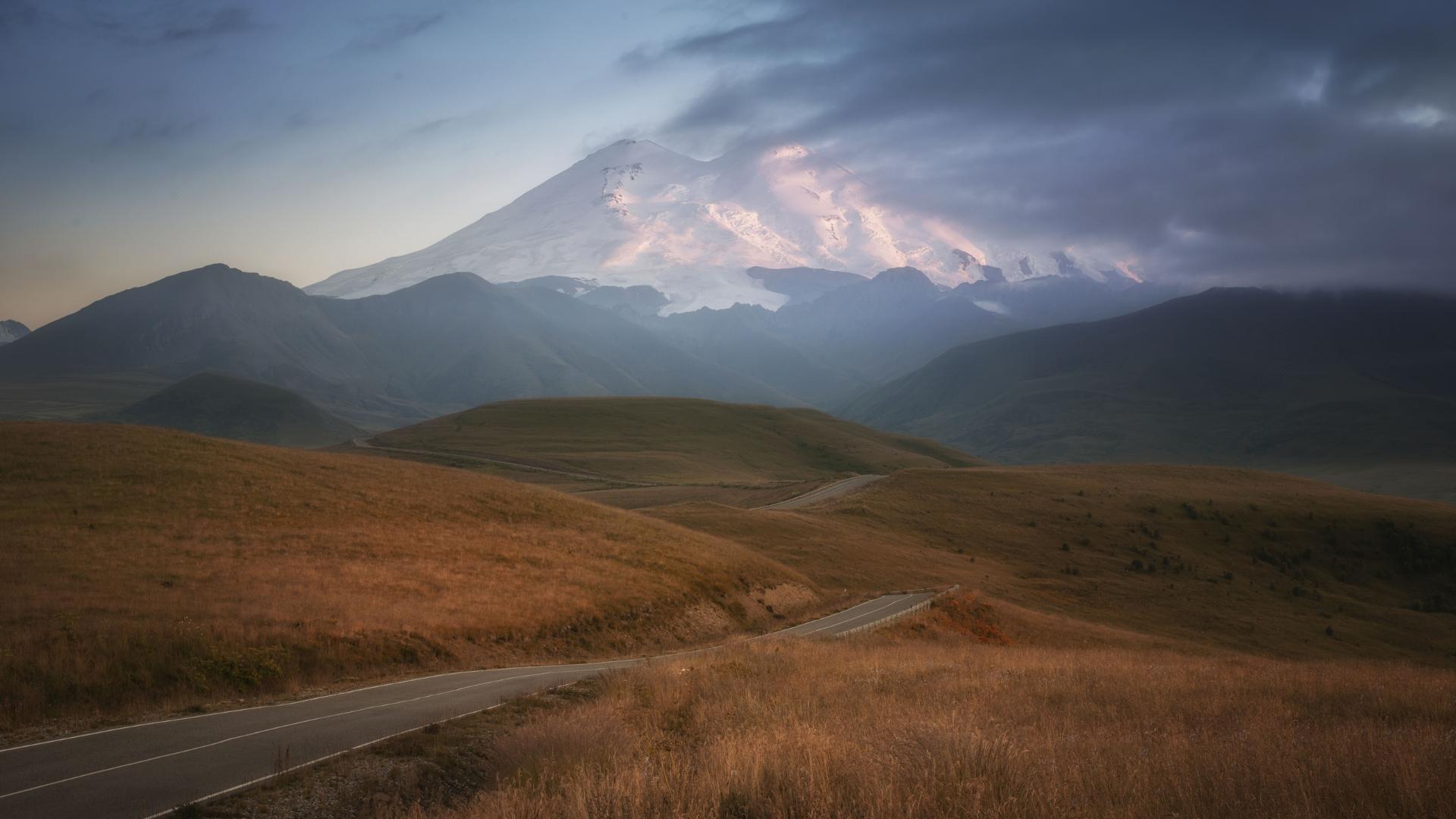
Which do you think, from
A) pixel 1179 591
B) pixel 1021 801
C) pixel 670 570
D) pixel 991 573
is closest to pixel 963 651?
pixel 670 570

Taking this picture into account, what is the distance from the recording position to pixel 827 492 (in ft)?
271

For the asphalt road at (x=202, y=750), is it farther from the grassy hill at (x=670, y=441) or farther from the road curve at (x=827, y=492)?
the grassy hill at (x=670, y=441)

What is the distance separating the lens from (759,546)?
51781mm

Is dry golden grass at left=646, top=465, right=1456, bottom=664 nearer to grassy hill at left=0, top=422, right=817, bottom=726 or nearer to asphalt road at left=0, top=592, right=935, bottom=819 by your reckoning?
grassy hill at left=0, top=422, right=817, bottom=726

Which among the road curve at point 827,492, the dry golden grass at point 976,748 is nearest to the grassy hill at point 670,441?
the road curve at point 827,492

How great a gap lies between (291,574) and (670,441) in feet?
400

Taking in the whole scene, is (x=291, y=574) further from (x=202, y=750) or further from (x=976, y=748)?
(x=976, y=748)

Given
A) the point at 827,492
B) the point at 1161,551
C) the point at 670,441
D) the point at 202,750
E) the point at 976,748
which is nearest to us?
the point at 976,748

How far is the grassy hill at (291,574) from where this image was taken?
1669 cm

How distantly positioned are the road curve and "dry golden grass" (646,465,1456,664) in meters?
3.85

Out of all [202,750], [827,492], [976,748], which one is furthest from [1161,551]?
[202,750]

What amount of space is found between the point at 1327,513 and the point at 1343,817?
80193 millimetres

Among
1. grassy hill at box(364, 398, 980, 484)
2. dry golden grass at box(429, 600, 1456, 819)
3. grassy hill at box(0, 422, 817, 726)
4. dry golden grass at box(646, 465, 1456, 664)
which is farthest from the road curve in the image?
dry golden grass at box(429, 600, 1456, 819)

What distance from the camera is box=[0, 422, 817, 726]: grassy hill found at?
1669 cm
